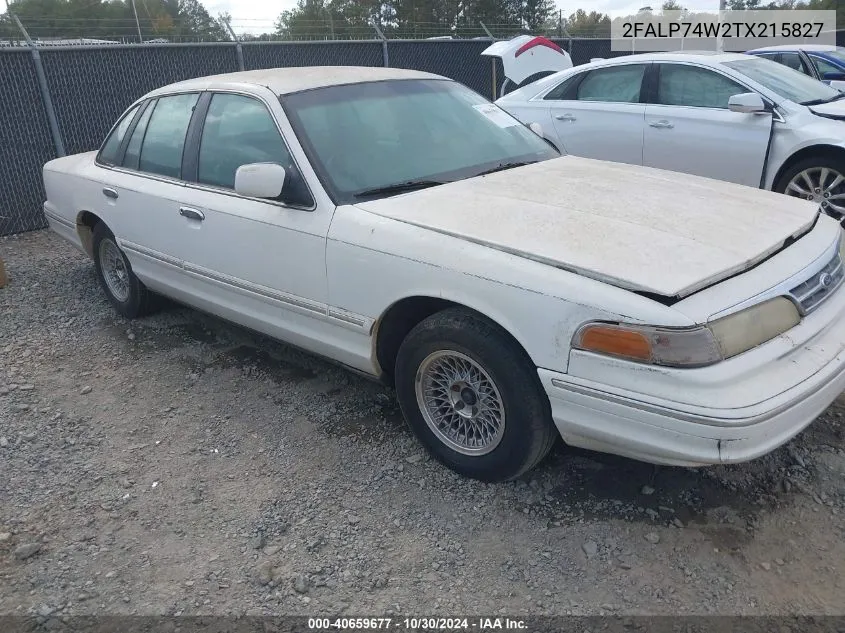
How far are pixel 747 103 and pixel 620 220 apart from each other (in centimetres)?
382

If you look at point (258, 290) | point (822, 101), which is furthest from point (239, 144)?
point (822, 101)

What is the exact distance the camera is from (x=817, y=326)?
273 centimetres

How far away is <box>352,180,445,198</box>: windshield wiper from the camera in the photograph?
3455 mm

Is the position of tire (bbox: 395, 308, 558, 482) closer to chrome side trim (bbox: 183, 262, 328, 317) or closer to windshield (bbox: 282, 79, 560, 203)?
chrome side trim (bbox: 183, 262, 328, 317)

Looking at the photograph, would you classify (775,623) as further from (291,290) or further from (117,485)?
(117,485)

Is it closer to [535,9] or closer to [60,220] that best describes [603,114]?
[60,220]

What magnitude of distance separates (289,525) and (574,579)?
117cm

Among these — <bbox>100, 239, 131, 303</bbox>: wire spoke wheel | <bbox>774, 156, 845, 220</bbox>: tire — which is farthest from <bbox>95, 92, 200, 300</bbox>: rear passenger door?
<bbox>774, 156, 845, 220</bbox>: tire

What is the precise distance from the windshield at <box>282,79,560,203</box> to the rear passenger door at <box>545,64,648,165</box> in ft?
9.64

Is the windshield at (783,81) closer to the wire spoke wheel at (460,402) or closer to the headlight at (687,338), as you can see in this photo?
the headlight at (687,338)

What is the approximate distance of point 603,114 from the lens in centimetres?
716

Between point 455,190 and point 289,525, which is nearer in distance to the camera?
point 289,525

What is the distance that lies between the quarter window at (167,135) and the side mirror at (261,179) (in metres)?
1.12

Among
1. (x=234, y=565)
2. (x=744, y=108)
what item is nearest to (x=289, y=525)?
(x=234, y=565)
